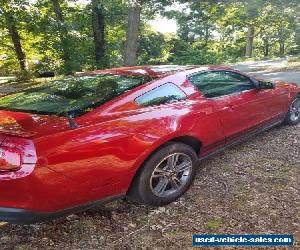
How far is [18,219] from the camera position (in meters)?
2.60

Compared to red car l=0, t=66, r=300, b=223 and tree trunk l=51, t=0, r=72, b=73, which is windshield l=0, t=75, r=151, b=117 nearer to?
red car l=0, t=66, r=300, b=223

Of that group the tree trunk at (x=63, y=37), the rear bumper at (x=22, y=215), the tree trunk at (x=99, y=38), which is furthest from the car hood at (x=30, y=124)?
the tree trunk at (x=99, y=38)

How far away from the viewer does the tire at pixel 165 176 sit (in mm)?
3332

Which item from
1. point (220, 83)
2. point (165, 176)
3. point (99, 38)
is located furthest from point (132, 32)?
point (165, 176)

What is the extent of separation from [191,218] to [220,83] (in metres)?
1.85

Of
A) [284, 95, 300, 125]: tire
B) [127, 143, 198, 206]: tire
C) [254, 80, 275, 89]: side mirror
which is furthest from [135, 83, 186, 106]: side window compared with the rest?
[284, 95, 300, 125]: tire

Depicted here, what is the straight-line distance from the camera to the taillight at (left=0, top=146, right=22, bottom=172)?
8.24 feet

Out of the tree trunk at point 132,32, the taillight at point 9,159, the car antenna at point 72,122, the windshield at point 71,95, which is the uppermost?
the tree trunk at point 132,32

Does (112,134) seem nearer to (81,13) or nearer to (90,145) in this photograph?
(90,145)

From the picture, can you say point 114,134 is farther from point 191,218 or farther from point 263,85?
point 263,85

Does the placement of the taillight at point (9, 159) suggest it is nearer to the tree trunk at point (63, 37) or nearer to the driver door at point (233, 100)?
the driver door at point (233, 100)

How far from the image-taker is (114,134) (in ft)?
9.76

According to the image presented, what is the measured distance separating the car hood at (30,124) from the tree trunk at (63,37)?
13713mm

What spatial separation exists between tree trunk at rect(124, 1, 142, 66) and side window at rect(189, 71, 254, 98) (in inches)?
332
